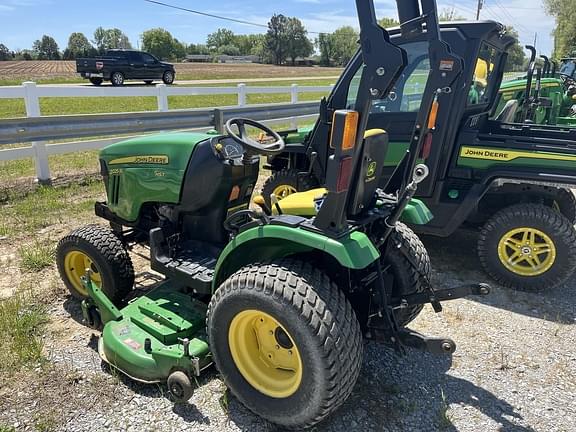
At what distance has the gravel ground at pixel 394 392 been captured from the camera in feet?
8.16

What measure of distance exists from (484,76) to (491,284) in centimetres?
190

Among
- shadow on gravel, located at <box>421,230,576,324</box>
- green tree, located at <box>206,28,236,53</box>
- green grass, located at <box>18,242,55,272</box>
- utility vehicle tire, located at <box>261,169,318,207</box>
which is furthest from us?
green tree, located at <box>206,28,236,53</box>

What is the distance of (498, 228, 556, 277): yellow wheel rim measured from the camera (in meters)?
4.00

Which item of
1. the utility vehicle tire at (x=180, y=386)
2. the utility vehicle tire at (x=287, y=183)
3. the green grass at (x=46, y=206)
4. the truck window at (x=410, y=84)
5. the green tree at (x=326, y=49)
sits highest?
the green tree at (x=326, y=49)

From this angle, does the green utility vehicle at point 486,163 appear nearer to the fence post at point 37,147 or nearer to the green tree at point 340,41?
the fence post at point 37,147

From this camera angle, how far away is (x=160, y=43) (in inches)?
3533

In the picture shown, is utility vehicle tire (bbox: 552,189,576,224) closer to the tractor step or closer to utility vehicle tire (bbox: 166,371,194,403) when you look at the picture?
the tractor step

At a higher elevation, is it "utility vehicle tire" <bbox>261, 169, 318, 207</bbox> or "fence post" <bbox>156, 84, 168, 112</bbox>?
"fence post" <bbox>156, 84, 168, 112</bbox>

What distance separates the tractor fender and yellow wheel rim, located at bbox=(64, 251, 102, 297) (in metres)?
1.22

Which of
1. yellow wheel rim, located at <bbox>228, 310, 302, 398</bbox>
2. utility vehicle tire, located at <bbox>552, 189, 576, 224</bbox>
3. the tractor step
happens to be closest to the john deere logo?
yellow wheel rim, located at <bbox>228, 310, 302, 398</bbox>

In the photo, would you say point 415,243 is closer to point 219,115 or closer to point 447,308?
point 447,308

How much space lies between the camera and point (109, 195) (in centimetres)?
365

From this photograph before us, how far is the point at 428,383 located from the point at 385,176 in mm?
2350

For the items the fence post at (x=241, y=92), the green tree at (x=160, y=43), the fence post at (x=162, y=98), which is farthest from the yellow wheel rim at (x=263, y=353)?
the green tree at (x=160, y=43)
